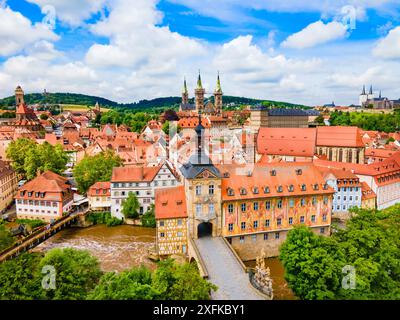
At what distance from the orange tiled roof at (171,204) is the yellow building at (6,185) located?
92.6 feet

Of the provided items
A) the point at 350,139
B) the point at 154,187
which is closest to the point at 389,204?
the point at 350,139

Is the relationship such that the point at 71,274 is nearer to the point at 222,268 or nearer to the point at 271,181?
the point at 222,268

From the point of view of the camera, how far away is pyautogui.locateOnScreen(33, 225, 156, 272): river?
1335 inches

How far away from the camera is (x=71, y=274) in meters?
19.2

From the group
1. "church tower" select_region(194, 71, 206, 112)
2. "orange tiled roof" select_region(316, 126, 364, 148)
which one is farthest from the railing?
"church tower" select_region(194, 71, 206, 112)

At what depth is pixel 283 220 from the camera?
35.5m

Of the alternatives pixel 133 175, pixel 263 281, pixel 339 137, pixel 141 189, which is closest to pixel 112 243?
pixel 141 189

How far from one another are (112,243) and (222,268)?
1732cm

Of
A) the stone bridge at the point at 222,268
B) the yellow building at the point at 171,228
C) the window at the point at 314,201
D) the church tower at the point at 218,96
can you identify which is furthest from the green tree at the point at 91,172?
the church tower at the point at 218,96

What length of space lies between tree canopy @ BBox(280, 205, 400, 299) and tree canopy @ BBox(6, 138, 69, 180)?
153 ft

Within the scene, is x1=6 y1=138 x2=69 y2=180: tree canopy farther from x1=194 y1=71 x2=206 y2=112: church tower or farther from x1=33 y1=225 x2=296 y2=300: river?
x1=194 y1=71 x2=206 y2=112: church tower
